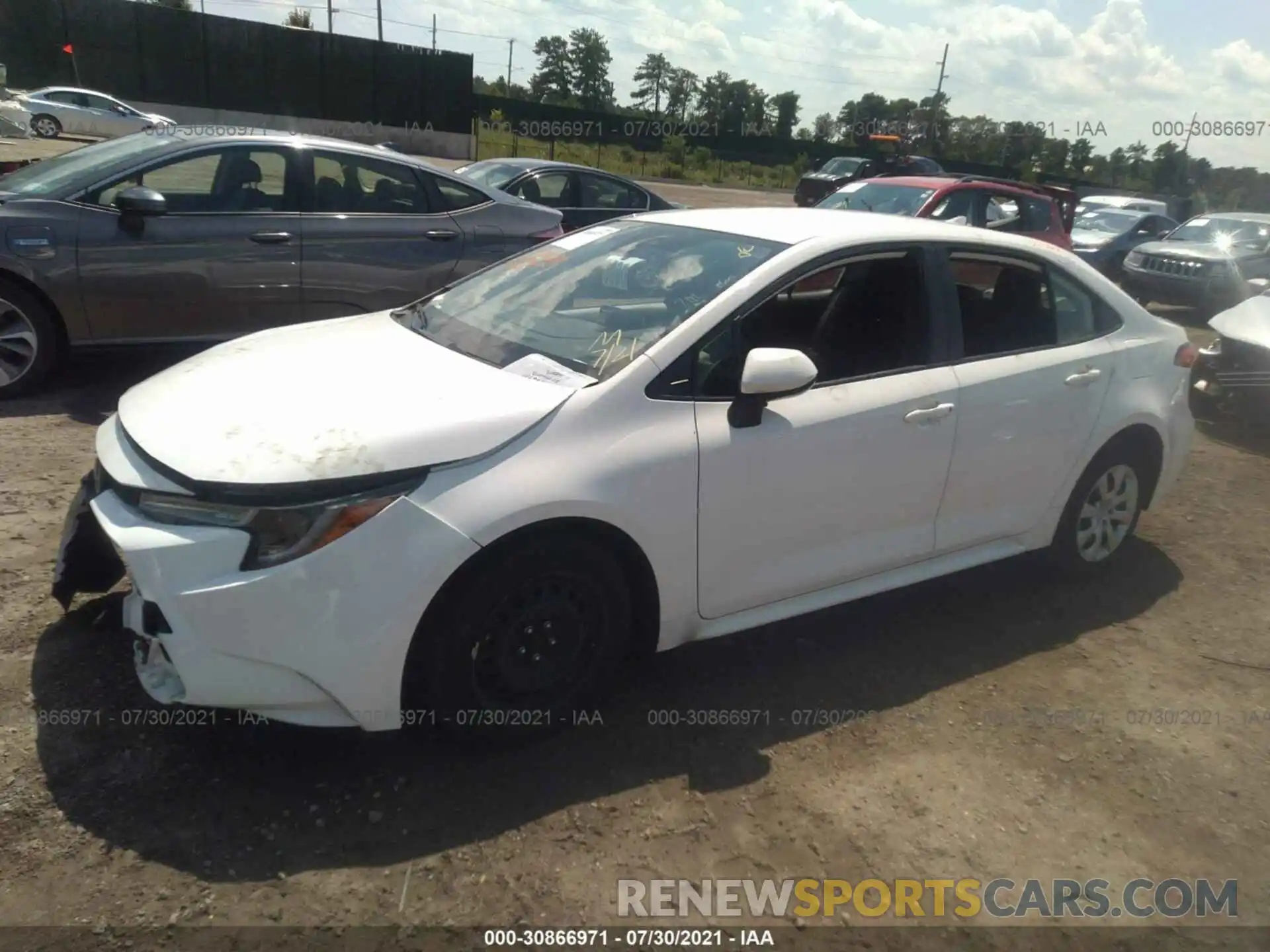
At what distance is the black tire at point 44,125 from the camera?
88.2 feet

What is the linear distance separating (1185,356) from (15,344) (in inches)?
248

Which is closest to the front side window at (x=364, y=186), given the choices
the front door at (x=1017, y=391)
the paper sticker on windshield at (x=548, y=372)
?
the paper sticker on windshield at (x=548, y=372)

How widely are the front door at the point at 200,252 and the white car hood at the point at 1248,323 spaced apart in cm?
700

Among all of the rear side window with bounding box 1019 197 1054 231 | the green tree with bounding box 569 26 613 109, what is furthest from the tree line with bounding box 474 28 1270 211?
the rear side window with bounding box 1019 197 1054 231

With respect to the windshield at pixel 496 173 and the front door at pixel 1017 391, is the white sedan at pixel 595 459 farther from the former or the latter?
the windshield at pixel 496 173

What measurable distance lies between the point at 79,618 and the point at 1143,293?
13.9 m

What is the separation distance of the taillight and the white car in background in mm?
27966

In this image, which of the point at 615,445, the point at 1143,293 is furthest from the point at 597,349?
the point at 1143,293

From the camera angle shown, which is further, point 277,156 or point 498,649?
point 277,156

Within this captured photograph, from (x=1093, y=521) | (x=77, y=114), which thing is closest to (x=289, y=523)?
(x=1093, y=521)

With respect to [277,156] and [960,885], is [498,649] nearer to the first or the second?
[960,885]

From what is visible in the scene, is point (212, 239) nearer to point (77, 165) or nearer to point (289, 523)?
point (77, 165)

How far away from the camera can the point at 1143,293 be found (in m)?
13.5

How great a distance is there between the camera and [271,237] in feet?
19.9
